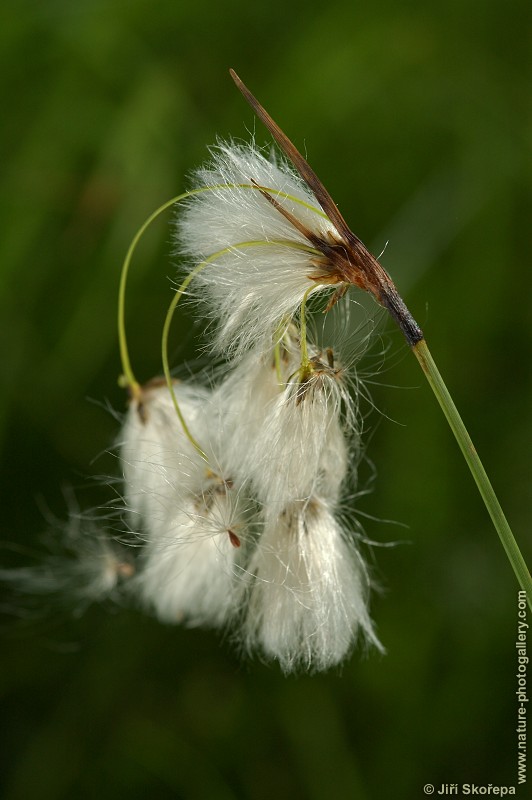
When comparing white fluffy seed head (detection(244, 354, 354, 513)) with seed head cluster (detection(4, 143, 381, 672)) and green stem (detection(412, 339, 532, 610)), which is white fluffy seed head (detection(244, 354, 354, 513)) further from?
green stem (detection(412, 339, 532, 610))

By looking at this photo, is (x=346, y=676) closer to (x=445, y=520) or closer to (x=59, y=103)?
(x=445, y=520)

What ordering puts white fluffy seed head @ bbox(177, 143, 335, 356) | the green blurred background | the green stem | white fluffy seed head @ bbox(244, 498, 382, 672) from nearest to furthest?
the green stem < white fluffy seed head @ bbox(177, 143, 335, 356) < white fluffy seed head @ bbox(244, 498, 382, 672) < the green blurred background

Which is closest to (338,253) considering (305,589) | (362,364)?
(305,589)

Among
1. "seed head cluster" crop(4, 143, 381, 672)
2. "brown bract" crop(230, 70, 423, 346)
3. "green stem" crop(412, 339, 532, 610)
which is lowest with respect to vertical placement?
"seed head cluster" crop(4, 143, 381, 672)

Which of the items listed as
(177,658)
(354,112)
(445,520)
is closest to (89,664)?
(177,658)

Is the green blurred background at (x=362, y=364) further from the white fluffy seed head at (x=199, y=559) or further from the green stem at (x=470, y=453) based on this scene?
the green stem at (x=470, y=453)

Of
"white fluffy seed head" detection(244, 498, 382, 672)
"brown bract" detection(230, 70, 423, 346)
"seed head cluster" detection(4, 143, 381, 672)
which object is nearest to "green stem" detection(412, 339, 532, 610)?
"brown bract" detection(230, 70, 423, 346)

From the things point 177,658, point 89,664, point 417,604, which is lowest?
point 89,664

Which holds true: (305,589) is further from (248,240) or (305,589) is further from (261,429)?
(248,240)
